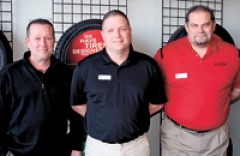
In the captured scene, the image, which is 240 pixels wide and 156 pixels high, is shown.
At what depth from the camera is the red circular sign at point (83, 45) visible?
2.35m

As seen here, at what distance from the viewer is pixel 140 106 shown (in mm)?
1756

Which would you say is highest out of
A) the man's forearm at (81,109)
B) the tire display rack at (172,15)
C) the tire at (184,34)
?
the tire display rack at (172,15)

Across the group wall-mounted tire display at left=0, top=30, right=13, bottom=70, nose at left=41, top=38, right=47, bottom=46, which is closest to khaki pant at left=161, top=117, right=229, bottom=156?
nose at left=41, top=38, right=47, bottom=46

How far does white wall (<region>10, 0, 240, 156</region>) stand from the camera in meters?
2.39

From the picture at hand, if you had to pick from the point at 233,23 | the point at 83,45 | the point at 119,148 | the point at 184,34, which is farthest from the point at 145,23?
the point at 119,148

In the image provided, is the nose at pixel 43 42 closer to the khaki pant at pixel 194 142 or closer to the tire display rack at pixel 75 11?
the tire display rack at pixel 75 11

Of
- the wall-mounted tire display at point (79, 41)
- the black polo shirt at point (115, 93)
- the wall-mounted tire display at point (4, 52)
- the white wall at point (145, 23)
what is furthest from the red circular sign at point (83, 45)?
the black polo shirt at point (115, 93)

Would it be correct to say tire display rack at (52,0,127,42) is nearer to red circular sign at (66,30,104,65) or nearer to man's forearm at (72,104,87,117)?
red circular sign at (66,30,104,65)

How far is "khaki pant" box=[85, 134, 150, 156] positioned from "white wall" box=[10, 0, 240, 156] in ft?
3.08

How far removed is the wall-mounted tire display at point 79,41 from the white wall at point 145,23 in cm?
28

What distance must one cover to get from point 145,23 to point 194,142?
3.85ft

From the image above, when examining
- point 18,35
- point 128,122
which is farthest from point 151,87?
point 18,35

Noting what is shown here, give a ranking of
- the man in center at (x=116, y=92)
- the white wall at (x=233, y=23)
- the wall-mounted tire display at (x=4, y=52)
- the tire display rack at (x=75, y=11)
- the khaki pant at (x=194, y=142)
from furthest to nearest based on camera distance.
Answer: the white wall at (x=233, y=23), the tire display rack at (x=75, y=11), the wall-mounted tire display at (x=4, y=52), the khaki pant at (x=194, y=142), the man in center at (x=116, y=92)

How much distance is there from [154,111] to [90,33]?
0.84m
